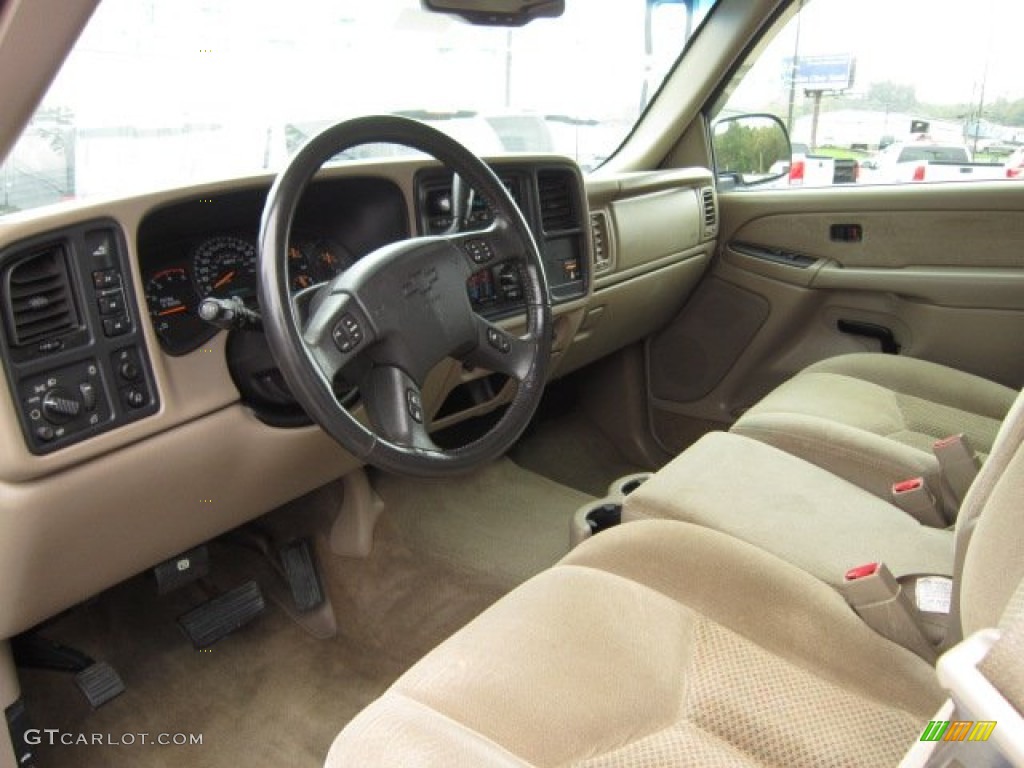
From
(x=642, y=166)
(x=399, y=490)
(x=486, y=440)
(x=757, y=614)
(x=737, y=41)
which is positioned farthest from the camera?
(x=642, y=166)

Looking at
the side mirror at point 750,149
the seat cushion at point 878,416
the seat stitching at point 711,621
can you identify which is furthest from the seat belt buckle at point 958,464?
the side mirror at point 750,149

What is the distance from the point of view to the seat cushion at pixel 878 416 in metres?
1.64

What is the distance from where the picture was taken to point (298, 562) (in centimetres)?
212

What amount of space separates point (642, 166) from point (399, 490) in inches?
49.5

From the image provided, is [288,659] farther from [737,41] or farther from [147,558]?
[737,41]

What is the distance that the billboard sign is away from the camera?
8.42 ft

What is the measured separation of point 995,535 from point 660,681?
42cm

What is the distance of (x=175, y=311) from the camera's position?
147 centimetres

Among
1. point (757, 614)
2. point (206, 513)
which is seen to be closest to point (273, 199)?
point (206, 513)

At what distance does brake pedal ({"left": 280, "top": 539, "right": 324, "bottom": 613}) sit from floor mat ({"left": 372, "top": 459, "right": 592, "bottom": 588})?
23 centimetres

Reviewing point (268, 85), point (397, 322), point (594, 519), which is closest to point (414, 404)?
point (397, 322)

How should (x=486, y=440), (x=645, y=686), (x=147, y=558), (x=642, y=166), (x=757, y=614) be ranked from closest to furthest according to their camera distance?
(x=645, y=686)
(x=757, y=614)
(x=486, y=440)
(x=147, y=558)
(x=642, y=166)

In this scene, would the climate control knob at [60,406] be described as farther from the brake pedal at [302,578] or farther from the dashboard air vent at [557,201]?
the dashboard air vent at [557,201]

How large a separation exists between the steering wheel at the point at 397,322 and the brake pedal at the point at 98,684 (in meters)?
0.89
